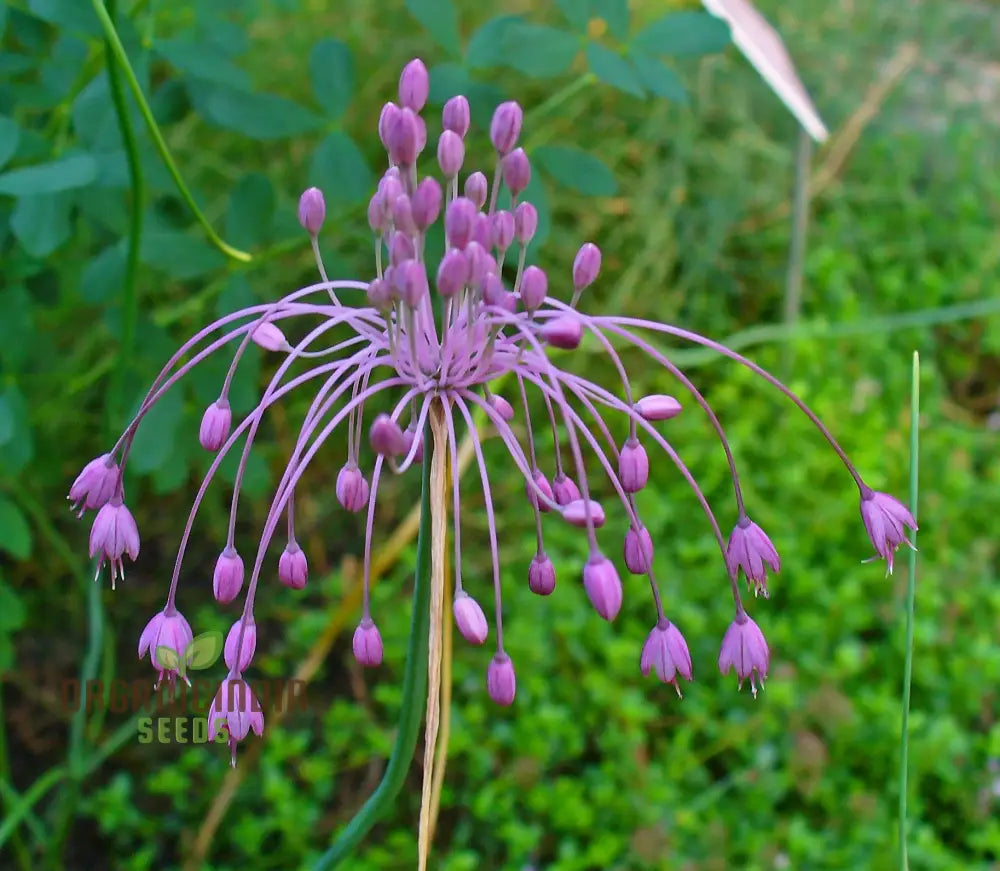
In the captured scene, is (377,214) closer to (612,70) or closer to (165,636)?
(165,636)

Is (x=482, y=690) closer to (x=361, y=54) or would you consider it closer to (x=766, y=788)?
(x=766, y=788)

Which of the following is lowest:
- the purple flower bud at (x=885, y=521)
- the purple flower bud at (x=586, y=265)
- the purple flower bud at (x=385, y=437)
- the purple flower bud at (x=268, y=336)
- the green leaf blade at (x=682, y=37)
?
the purple flower bud at (x=885, y=521)

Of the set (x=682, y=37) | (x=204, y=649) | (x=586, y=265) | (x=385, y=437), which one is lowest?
(x=204, y=649)

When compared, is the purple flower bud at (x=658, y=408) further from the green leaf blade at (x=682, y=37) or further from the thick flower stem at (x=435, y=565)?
the green leaf blade at (x=682, y=37)

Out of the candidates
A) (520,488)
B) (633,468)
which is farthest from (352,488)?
(520,488)

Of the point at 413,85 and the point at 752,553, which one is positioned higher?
the point at 413,85

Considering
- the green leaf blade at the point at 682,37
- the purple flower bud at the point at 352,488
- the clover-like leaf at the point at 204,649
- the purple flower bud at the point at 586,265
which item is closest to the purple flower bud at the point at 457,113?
the purple flower bud at the point at 586,265

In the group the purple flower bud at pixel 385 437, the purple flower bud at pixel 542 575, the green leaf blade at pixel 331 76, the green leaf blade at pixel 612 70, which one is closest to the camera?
the purple flower bud at pixel 385 437

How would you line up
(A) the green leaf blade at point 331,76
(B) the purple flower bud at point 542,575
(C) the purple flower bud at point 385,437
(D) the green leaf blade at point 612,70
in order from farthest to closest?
(A) the green leaf blade at point 331,76, (D) the green leaf blade at point 612,70, (B) the purple flower bud at point 542,575, (C) the purple flower bud at point 385,437
